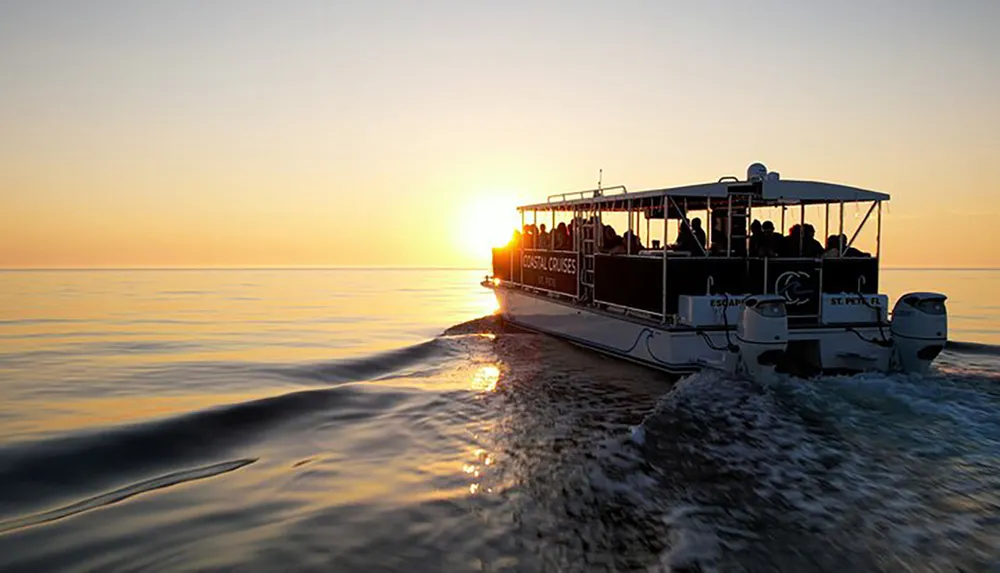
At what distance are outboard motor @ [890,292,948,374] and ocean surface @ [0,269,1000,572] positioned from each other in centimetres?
53

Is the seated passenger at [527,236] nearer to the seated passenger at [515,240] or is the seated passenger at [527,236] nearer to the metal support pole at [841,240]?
the seated passenger at [515,240]

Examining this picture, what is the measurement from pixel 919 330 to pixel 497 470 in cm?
833

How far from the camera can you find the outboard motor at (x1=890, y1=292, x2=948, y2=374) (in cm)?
1055

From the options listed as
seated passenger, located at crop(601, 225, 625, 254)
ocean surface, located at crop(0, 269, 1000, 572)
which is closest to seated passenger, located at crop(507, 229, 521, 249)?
seated passenger, located at crop(601, 225, 625, 254)

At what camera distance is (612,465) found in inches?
263

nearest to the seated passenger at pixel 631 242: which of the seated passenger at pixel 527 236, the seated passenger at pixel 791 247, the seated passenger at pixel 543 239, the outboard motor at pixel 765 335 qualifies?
the seated passenger at pixel 791 247

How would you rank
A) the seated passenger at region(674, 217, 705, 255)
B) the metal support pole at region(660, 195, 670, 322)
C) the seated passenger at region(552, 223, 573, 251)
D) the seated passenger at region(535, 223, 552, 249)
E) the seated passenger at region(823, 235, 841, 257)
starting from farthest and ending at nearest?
the seated passenger at region(535, 223, 552, 249)
the seated passenger at region(552, 223, 573, 251)
the seated passenger at region(823, 235, 841, 257)
the seated passenger at region(674, 217, 705, 255)
the metal support pole at region(660, 195, 670, 322)

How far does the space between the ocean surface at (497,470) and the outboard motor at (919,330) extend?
1.73ft

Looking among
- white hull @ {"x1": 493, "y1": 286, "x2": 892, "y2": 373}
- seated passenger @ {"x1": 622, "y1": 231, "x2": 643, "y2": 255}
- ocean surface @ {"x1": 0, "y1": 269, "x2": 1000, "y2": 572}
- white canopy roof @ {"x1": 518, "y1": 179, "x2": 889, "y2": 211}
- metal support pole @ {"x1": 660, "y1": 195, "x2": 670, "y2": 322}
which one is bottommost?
ocean surface @ {"x1": 0, "y1": 269, "x2": 1000, "y2": 572}

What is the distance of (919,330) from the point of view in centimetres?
1064

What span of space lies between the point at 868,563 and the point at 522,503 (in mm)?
2702

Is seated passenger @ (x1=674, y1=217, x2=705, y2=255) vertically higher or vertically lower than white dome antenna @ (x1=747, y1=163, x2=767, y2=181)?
lower

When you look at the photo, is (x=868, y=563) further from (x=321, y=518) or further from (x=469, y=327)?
(x=469, y=327)

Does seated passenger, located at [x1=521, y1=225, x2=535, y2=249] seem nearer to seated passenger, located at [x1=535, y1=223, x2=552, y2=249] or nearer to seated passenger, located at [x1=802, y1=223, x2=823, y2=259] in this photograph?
seated passenger, located at [x1=535, y1=223, x2=552, y2=249]
